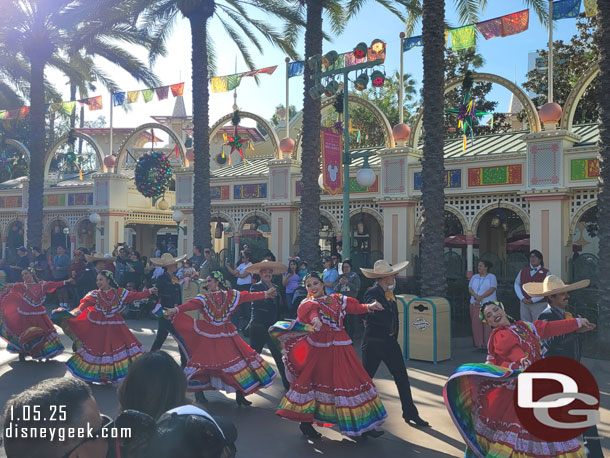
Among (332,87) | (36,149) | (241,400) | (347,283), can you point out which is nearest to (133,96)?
(36,149)

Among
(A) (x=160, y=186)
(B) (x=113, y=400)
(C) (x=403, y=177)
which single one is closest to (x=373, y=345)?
(B) (x=113, y=400)

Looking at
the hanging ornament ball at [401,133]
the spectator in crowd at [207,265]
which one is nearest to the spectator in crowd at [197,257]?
the spectator in crowd at [207,265]

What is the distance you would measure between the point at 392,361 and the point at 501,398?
1955 millimetres

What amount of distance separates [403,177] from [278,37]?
5.91 m

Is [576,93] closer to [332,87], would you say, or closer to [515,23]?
[515,23]

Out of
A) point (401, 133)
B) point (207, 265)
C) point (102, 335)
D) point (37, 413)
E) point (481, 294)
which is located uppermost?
point (401, 133)

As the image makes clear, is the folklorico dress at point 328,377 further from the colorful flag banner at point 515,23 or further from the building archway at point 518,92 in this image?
the colorful flag banner at point 515,23

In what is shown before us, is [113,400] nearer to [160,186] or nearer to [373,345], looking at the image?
[373,345]

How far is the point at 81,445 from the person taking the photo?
1917 mm

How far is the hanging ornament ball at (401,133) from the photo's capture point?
1617 centimetres

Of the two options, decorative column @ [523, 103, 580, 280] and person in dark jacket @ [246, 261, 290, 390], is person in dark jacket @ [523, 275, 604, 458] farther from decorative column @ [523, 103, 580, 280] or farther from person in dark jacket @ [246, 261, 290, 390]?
decorative column @ [523, 103, 580, 280]

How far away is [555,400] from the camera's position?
4398mm

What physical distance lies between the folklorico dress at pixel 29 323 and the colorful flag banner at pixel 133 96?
12.9m

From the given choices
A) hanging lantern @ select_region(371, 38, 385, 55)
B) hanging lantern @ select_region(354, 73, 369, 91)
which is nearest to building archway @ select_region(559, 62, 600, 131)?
hanging lantern @ select_region(371, 38, 385, 55)
